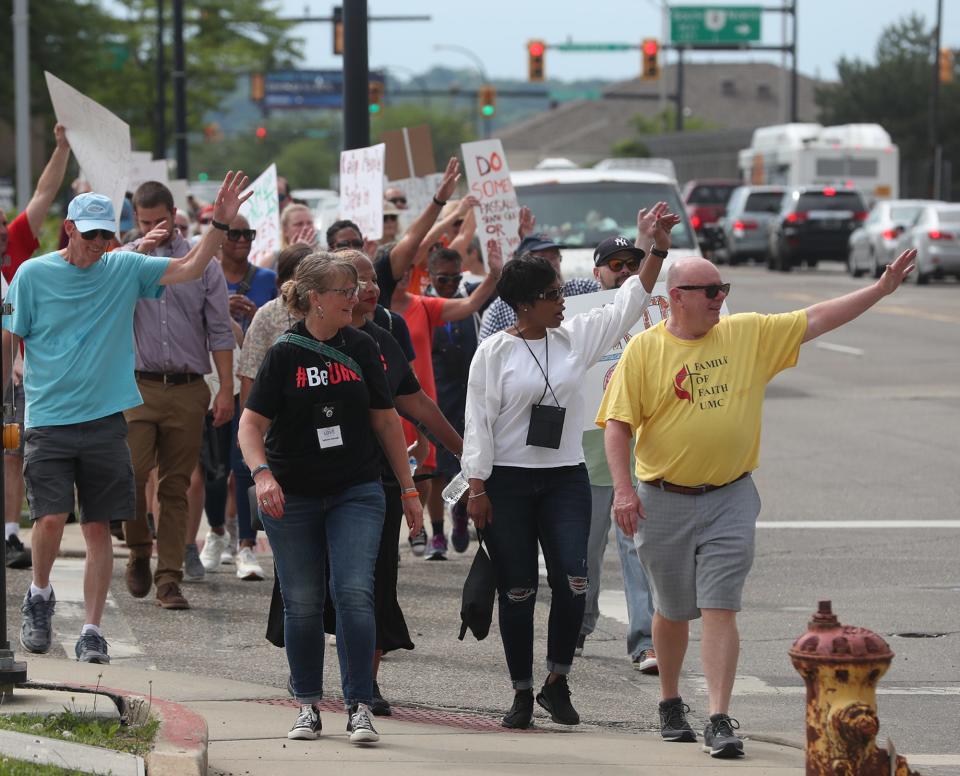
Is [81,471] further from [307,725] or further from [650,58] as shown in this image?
[650,58]

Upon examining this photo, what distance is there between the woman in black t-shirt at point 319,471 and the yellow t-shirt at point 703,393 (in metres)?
Answer: 0.94

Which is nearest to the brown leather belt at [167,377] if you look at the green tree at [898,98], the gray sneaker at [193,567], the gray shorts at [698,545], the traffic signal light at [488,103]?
the gray sneaker at [193,567]

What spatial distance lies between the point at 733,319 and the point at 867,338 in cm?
1951

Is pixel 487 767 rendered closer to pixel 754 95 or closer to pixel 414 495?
pixel 414 495

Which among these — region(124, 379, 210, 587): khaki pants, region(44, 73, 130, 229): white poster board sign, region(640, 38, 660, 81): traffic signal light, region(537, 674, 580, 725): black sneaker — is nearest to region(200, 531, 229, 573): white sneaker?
region(124, 379, 210, 587): khaki pants

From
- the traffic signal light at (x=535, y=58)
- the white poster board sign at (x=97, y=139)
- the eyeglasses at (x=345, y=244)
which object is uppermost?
the traffic signal light at (x=535, y=58)

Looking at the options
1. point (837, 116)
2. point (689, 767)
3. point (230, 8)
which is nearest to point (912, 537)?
point (689, 767)

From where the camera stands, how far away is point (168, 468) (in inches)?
359

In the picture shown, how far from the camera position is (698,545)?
654cm

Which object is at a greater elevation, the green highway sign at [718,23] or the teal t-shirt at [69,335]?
the green highway sign at [718,23]

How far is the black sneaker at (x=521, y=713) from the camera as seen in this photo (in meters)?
6.88

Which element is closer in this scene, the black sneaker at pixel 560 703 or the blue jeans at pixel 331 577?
the blue jeans at pixel 331 577

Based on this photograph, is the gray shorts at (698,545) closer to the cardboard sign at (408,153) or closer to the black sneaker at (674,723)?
the black sneaker at (674,723)

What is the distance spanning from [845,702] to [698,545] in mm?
1437
